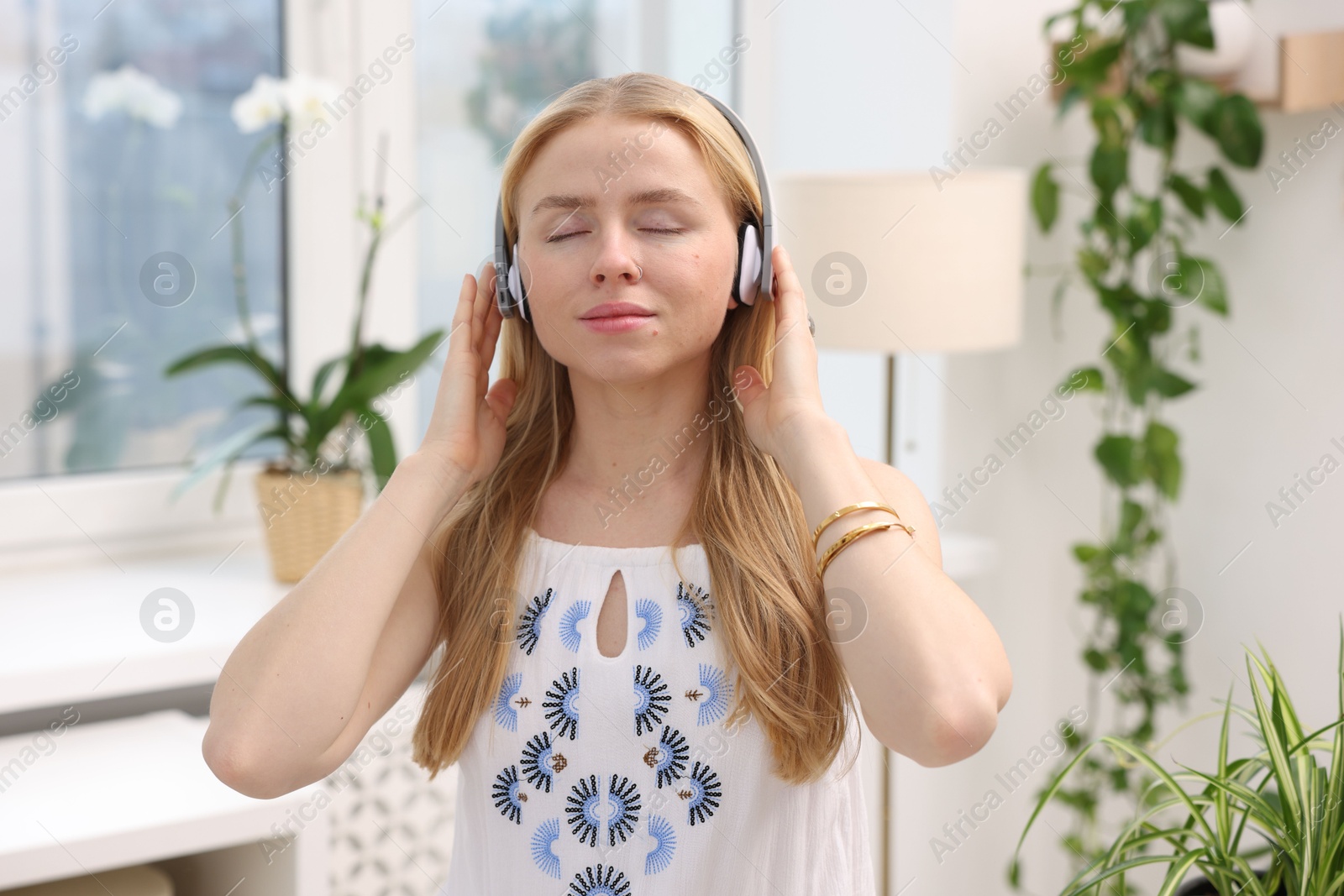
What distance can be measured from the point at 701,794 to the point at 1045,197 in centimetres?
161

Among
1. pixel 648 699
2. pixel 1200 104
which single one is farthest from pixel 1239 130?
pixel 648 699

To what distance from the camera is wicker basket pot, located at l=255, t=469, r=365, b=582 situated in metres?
1.90

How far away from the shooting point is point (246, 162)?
7.00 ft

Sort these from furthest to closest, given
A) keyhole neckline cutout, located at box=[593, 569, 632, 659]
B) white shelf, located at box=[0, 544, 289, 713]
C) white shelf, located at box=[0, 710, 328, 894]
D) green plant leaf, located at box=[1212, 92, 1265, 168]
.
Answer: green plant leaf, located at box=[1212, 92, 1265, 168] < white shelf, located at box=[0, 544, 289, 713] < white shelf, located at box=[0, 710, 328, 894] < keyhole neckline cutout, located at box=[593, 569, 632, 659]

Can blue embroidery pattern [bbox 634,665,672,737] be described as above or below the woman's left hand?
below

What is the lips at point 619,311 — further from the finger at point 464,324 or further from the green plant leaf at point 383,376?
the green plant leaf at point 383,376

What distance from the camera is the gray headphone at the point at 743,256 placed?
3.45 ft

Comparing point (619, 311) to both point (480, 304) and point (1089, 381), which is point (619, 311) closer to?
point (480, 304)

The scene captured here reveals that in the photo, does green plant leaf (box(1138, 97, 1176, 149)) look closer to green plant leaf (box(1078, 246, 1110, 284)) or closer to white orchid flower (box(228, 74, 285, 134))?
green plant leaf (box(1078, 246, 1110, 284))

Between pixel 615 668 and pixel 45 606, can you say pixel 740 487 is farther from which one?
pixel 45 606

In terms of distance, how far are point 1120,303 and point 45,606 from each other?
183 cm

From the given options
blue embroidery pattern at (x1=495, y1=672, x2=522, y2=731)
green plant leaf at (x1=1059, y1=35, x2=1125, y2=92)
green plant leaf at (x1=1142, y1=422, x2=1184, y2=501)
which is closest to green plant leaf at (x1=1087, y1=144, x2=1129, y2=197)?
green plant leaf at (x1=1059, y1=35, x2=1125, y2=92)

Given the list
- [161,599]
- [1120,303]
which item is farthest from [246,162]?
[1120,303]

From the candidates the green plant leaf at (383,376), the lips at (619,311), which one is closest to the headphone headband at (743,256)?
the lips at (619,311)
